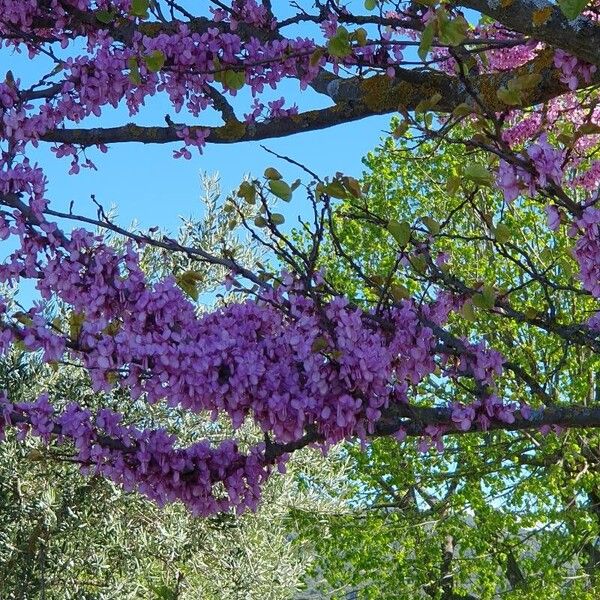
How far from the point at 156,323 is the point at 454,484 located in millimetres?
13105

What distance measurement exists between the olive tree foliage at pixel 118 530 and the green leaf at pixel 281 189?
6998 mm

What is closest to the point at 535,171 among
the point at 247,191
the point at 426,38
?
the point at 426,38

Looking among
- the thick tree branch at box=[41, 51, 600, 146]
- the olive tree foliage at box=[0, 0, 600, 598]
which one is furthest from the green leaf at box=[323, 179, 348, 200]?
the thick tree branch at box=[41, 51, 600, 146]

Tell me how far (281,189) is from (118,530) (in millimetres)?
8272

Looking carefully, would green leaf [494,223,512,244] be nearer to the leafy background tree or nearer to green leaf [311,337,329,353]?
green leaf [311,337,329,353]

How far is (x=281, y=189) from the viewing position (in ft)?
11.3

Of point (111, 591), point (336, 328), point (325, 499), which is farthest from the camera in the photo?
point (325, 499)

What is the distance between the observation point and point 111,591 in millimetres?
10688

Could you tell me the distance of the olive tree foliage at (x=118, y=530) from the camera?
1063cm

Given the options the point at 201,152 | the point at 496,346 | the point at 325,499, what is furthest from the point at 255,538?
the point at 201,152

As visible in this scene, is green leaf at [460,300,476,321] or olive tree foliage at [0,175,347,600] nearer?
green leaf at [460,300,476,321]

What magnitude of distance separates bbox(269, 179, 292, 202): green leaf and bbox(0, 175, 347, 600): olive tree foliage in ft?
23.0

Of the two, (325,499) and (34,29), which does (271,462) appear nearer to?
(34,29)

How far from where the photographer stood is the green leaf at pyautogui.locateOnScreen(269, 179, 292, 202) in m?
3.45
